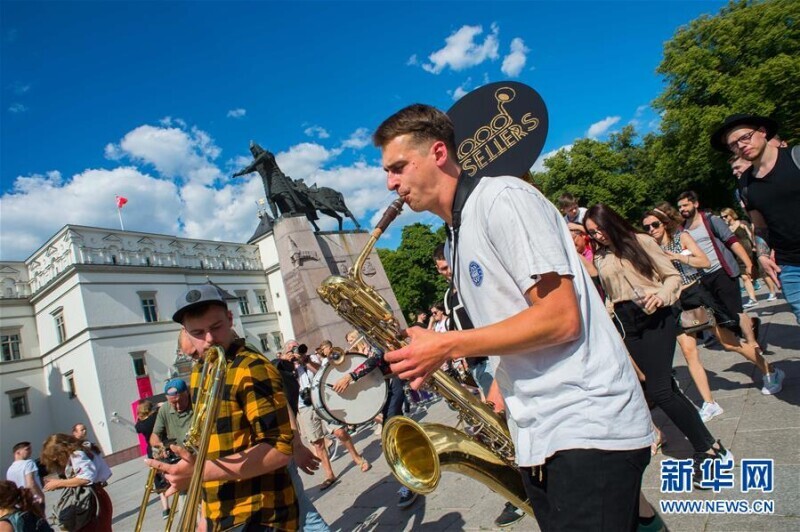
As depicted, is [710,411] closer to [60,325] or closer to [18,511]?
[18,511]

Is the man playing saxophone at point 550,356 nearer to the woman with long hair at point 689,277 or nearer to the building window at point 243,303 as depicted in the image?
the woman with long hair at point 689,277

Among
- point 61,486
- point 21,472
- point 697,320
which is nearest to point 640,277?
point 697,320

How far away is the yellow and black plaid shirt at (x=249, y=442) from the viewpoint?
7.43 feet

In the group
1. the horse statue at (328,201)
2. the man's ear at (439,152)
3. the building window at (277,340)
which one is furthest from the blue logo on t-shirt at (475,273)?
the building window at (277,340)

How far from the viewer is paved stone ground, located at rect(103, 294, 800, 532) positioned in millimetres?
2932

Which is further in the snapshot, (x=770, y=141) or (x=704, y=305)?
(x=704, y=305)

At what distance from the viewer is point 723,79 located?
2595 cm

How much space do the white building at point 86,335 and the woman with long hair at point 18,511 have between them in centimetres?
2532

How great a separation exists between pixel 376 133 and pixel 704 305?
463 cm

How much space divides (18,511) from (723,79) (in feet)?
111

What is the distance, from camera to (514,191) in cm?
150

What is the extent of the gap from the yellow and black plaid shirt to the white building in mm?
29170

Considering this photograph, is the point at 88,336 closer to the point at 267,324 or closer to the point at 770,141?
the point at 267,324

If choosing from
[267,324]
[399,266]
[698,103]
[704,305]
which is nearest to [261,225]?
[267,324]
